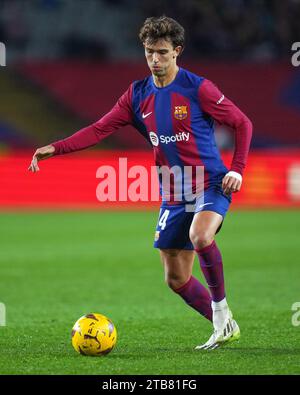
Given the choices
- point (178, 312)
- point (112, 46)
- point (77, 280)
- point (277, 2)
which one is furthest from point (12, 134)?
point (178, 312)

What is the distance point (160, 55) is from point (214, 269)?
1.52 metres

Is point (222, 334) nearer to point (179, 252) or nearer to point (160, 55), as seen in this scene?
point (179, 252)

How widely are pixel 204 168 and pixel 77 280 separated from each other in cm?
448

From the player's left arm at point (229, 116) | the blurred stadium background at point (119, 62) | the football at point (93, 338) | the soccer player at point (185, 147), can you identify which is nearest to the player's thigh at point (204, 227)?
the soccer player at point (185, 147)

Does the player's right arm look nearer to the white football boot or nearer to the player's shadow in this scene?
the white football boot

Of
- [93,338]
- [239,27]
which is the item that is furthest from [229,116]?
[239,27]

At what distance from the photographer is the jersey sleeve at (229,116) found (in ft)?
20.8

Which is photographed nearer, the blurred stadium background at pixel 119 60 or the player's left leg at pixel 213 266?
the player's left leg at pixel 213 266

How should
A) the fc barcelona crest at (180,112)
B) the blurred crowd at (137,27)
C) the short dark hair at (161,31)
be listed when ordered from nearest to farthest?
1. the short dark hair at (161,31)
2. the fc barcelona crest at (180,112)
3. the blurred crowd at (137,27)

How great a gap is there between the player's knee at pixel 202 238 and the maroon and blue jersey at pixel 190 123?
41cm

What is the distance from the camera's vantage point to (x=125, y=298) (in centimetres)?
940

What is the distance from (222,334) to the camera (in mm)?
6320

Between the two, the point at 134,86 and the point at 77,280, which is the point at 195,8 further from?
the point at 134,86

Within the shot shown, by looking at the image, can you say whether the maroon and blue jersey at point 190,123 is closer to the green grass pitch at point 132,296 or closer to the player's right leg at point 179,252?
the player's right leg at point 179,252
